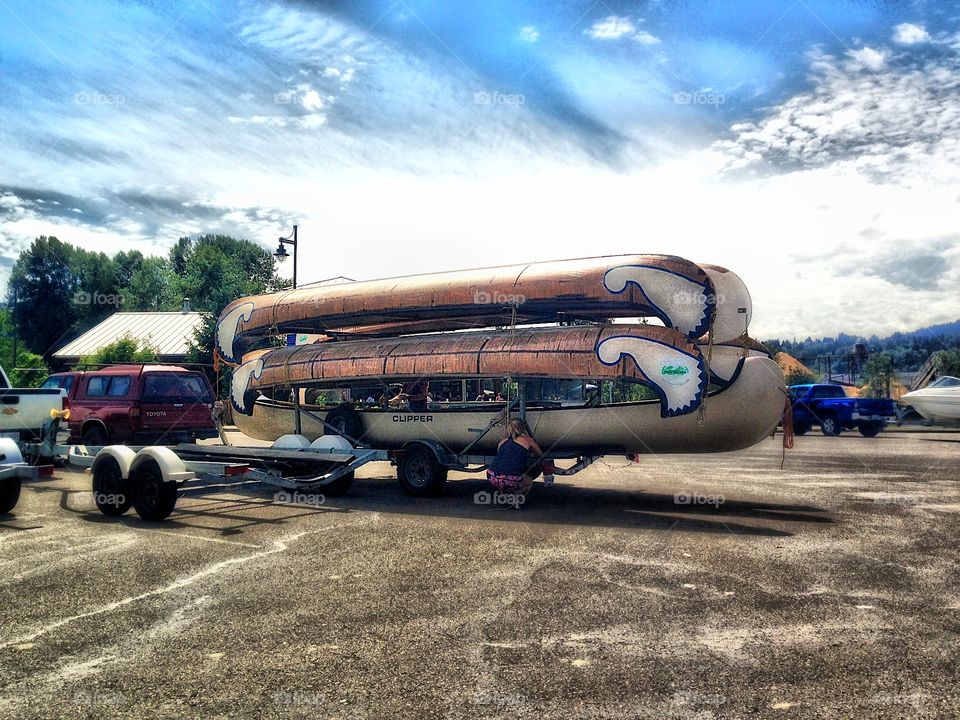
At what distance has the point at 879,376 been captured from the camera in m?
47.2

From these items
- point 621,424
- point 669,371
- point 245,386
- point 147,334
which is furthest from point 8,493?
point 147,334

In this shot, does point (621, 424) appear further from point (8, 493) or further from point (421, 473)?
point (8, 493)

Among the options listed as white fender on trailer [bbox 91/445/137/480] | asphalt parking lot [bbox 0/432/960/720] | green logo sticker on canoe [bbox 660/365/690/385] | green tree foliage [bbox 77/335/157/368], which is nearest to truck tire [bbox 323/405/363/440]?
asphalt parking lot [bbox 0/432/960/720]

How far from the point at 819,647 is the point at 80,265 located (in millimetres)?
80079

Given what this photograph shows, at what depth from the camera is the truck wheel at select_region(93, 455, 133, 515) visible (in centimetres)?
1007

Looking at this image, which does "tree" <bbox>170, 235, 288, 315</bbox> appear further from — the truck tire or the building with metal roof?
the truck tire

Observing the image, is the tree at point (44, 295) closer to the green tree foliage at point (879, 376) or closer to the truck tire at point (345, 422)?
the truck tire at point (345, 422)

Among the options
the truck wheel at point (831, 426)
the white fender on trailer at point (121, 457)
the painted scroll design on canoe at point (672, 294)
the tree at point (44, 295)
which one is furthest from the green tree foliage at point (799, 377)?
the tree at point (44, 295)

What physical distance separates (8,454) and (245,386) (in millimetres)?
5935

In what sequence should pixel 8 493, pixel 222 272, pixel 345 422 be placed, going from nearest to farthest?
pixel 8 493 < pixel 345 422 < pixel 222 272

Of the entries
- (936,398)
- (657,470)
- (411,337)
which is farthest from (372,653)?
(936,398)

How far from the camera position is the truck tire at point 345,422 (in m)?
14.0

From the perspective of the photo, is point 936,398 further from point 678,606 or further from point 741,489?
point 678,606

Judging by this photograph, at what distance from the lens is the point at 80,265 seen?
239 feet
